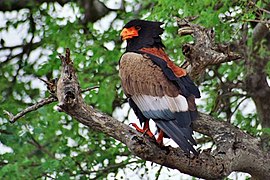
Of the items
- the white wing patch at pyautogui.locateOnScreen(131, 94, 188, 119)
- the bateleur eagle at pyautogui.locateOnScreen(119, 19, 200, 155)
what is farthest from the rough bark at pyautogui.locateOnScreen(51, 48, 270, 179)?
the white wing patch at pyautogui.locateOnScreen(131, 94, 188, 119)

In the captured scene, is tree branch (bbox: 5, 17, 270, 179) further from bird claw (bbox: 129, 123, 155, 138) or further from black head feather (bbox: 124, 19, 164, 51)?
black head feather (bbox: 124, 19, 164, 51)

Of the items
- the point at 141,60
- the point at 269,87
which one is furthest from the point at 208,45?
the point at 269,87

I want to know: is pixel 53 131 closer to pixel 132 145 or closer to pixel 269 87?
pixel 269 87

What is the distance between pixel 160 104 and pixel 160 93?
3.3 inches

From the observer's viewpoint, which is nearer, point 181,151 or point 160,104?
point 181,151

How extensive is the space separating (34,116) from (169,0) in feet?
6.78

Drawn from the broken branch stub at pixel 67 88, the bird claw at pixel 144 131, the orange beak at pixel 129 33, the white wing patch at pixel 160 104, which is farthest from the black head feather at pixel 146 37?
the broken branch stub at pixel 67 88

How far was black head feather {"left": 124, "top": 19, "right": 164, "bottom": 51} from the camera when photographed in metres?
5.13

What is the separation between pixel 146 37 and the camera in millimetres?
5160

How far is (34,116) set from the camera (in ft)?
25.1

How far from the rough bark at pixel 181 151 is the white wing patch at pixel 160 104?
0.24 metres

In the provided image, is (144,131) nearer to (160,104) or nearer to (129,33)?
(160,104)

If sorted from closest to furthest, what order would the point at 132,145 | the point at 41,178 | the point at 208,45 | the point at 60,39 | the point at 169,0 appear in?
the point at 132,145, the point at 208,45, the point at 169,0, the point at 41,178, the point at 60,39

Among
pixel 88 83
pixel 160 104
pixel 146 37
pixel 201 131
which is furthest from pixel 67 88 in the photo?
pixel 88 83
